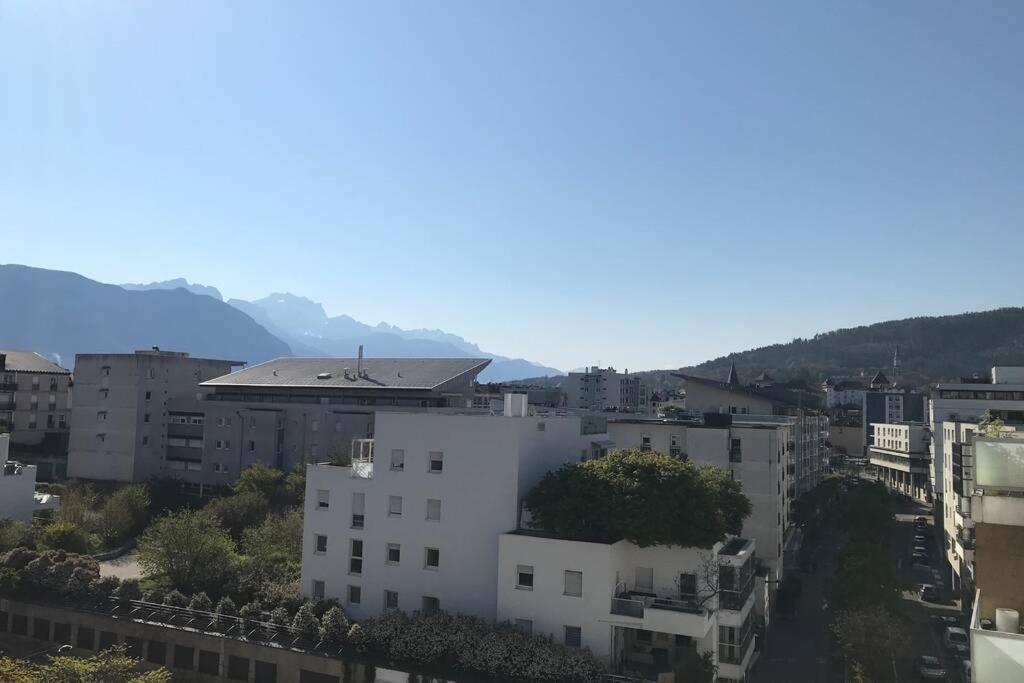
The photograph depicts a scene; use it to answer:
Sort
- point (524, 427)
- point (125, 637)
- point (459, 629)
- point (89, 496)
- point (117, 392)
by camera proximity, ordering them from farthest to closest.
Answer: point (117, 392) → point (89, 496) → point (125, 637) → point (524, 427) → point (459, 629)

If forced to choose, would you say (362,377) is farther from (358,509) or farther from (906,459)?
(906,459)

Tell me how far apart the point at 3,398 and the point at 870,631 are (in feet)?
337

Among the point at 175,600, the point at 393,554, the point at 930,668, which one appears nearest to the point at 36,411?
the point at 175,600

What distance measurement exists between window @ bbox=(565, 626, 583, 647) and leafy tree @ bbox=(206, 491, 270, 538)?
35702 mm

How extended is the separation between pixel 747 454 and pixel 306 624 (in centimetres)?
3100

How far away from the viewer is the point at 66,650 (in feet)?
124

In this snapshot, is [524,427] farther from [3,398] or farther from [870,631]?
[3,398]

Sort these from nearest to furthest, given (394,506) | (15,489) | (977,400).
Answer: (394,506) → (15,489) → (977,400)

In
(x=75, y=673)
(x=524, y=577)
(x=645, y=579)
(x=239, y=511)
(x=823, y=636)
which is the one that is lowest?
(x=823, y=636)

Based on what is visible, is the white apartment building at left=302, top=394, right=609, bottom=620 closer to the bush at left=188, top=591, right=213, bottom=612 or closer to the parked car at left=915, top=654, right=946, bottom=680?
the bush at left=188, top=591, right=213, bottom=612

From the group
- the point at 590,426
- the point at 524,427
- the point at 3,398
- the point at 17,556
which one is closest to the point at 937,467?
the point at 590,426

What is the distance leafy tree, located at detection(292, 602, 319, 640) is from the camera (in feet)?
111

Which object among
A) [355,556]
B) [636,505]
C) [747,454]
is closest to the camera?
[636,505]

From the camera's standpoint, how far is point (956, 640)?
4319cm
